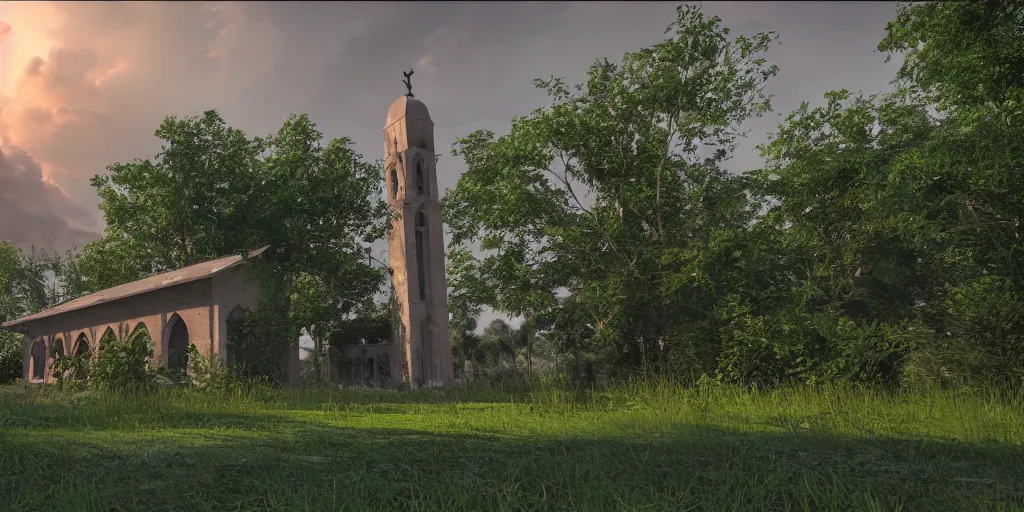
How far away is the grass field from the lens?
20.7ft

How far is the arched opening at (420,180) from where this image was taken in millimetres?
28266

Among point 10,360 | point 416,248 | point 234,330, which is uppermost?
point 416,248

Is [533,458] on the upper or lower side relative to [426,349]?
lower

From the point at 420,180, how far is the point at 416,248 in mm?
2825

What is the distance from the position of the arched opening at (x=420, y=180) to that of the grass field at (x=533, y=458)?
15947 mm

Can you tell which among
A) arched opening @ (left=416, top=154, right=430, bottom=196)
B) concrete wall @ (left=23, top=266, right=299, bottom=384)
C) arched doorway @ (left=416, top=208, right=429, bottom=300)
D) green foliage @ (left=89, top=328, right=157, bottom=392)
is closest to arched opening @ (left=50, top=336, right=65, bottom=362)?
concrete wall @ (left=23, top=266, right=299, bottom=384)

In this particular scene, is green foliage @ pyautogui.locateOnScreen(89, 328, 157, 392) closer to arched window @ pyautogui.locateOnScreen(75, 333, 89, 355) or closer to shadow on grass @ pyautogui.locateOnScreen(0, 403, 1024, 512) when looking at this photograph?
shadow on grass @ pyautogui.locateOnScreen(0, 403, 1024, 512)

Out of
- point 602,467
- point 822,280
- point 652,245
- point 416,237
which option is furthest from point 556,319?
point 602,467

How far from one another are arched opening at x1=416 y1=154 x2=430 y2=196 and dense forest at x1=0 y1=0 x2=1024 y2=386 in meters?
1.51

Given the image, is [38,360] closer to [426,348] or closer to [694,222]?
[426,348]

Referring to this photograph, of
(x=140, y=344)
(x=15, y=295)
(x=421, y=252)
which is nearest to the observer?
(x=140, y=344)

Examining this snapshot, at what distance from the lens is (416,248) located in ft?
90.9

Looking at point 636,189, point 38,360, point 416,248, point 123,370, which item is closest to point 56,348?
point 38,360

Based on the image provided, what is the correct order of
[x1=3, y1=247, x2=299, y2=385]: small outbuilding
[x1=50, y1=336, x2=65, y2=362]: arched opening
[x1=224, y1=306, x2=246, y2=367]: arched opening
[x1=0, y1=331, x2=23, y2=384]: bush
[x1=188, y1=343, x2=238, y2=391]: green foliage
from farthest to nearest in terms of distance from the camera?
[x1=0, y1=331, x2=23, y2=384]: bush, [x1=50, y1=336, x2=65, y2=362]: arched opening, [x1=224, y1=306, x2=246, y2=367]: arched opening, [x1=3, y1=247, x2=299, y2=385]: small outbuilding, [x1=188, y1=343, x2=238, y2=391]: green foliage
